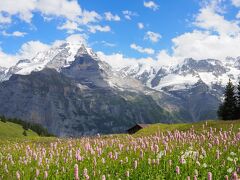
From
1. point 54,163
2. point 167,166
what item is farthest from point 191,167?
point 54,163

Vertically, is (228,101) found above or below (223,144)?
above

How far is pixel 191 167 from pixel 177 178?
1.75 metres

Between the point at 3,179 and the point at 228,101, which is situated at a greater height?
the point at 228,101

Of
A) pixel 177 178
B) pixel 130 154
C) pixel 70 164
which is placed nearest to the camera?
pixel 177 178

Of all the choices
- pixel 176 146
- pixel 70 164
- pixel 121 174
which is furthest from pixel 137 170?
pixel 176 146

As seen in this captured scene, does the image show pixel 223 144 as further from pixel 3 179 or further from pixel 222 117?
pixel 222 117

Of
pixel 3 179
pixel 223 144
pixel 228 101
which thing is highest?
pixel 228 101

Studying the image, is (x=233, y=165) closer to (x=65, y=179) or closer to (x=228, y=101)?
(x=65, y=179)

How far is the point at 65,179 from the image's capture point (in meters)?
13.1

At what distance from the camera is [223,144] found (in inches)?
672

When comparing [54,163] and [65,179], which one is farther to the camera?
[54,163]

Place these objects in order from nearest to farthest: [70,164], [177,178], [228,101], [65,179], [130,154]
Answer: [177,178], [65,179], [70,164], [130,154], [228,101]

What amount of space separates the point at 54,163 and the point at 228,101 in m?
85.1

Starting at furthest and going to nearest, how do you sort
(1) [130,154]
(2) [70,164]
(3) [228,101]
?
(3) [228,101], (1) [130,154], (2) [70,164]
